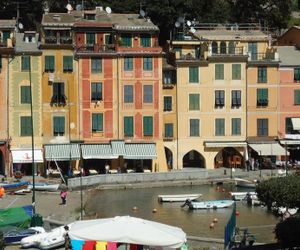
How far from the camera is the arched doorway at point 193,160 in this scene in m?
74.2

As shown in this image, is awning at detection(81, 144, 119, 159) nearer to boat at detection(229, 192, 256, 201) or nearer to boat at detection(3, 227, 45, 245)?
boat at detection(229, 192, 256, 201)

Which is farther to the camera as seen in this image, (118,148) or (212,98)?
(212,98)

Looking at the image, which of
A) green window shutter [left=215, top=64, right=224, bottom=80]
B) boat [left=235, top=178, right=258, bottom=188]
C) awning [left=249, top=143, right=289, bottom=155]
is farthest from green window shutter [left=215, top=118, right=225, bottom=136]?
boat [left=235, top=178, right=258, bottom=188]

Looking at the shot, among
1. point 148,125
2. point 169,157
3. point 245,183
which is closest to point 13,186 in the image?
point 148,125

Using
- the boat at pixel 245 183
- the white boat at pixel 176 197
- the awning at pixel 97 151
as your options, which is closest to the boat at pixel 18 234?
the white boat at pixel 176 197

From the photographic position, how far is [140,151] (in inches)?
2753

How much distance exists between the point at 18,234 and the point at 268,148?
35.8 metres

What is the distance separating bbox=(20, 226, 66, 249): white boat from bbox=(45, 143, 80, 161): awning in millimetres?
28002

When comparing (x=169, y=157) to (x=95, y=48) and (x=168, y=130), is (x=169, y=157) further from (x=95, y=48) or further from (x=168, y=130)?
(x=95, y=48)

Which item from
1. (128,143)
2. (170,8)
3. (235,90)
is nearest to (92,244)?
(128,143)

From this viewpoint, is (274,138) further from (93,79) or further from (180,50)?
(93,79)

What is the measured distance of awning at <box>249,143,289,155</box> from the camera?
72688mm

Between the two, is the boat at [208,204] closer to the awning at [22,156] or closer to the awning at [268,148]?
the awning at [268,148]

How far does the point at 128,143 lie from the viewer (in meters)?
70.2
